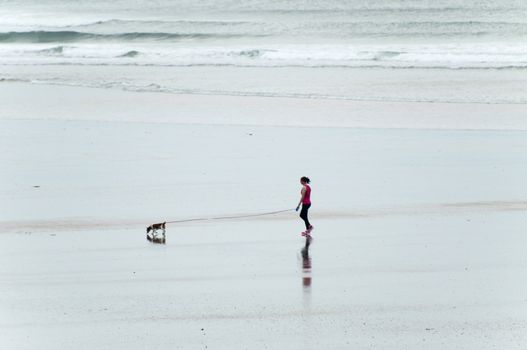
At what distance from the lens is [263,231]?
44.9ft

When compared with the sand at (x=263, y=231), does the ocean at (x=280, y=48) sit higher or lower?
higher

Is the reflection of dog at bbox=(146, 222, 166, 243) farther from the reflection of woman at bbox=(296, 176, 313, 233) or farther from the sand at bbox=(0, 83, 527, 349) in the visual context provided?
the reflection of woman at bbox=(296, 176, 313, 233)

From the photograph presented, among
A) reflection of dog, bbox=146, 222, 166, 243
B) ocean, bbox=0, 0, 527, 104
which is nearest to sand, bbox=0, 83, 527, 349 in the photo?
reflection of dog, bbox=146, 222, 166, 243

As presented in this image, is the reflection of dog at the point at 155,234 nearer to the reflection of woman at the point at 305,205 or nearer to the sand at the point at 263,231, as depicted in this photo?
the sand at the point at 263,231

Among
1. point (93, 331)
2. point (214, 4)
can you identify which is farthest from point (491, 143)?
point (214, 4)

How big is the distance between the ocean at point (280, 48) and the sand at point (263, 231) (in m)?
→ 6.51

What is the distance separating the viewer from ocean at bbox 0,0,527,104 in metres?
30.9

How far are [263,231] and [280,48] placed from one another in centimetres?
3208

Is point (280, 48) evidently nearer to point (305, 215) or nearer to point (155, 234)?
point (305, 215)

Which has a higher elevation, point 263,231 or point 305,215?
point 305,215

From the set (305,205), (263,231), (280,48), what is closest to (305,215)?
(305,205)

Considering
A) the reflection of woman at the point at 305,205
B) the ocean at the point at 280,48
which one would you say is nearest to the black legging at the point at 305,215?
the reflection of woman at the point at 305,205

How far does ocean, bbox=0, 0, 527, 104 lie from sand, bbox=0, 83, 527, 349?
651 cm

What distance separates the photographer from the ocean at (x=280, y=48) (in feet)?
102
